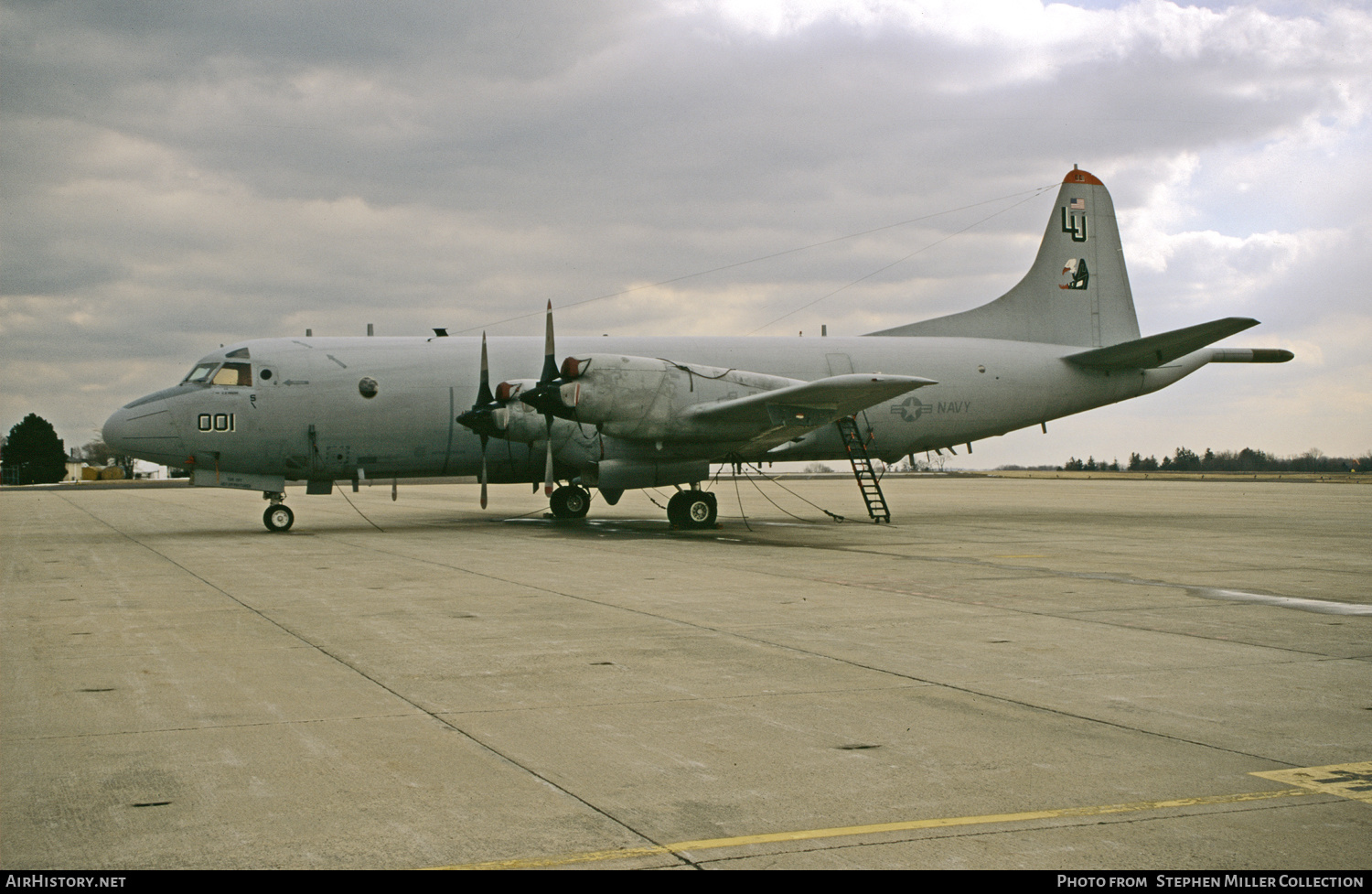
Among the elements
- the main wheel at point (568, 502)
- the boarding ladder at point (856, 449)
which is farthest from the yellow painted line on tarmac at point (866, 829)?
the main wheel at point (568, 502)

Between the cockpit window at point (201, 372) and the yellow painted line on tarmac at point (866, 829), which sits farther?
the cockpit window at point (201, 372)

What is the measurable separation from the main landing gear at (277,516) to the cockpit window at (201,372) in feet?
9.19

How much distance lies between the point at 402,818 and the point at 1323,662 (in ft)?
23.4

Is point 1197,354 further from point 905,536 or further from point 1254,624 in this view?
point 1254,624

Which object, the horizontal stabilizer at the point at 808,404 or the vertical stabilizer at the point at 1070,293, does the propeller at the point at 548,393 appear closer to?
the horizontal stabilizer at the point at 808,404

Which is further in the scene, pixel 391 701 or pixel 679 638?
pixel 679 638

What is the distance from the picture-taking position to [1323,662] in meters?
7.97

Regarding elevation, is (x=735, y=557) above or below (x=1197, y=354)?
below

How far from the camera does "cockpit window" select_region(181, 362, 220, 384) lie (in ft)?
71.4

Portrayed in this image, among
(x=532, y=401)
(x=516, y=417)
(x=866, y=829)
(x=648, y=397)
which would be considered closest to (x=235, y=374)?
(x=516, y=417)

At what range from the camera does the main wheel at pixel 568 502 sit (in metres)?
25.8

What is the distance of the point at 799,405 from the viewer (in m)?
20.5
